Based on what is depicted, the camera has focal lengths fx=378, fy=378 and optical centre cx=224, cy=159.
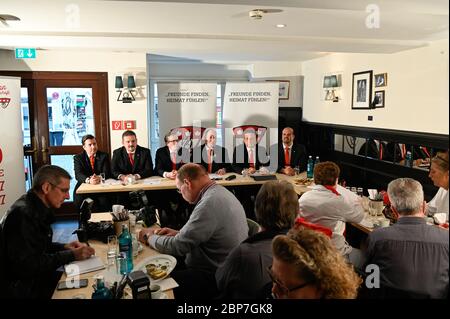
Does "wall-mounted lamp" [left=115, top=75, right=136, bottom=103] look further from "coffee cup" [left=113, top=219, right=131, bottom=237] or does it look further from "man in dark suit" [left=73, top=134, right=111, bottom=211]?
"coffee cup" [left=113, top=219, right=131, bottom=237]

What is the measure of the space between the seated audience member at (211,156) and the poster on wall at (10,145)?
82.1 inches

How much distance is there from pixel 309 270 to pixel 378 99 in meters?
4.20

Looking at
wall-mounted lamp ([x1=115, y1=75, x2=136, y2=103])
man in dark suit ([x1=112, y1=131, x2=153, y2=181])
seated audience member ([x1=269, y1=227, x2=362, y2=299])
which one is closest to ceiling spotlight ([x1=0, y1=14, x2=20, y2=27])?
man in dark suit ([x1=112, y1=131, x2=153, y2=181])

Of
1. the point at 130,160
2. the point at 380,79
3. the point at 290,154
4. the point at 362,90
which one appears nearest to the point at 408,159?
the point at 380,79

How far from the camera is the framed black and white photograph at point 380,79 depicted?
4582mm

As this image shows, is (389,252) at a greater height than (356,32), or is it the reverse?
(356,32)

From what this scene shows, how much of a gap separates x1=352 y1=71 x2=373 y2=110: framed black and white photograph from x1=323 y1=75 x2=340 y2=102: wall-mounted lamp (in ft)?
1.25

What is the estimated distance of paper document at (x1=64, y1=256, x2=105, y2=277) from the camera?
6.03 feet

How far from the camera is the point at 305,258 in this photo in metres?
1.05

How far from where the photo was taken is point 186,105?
18.6 ft

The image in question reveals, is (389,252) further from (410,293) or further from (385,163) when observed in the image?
(385,163)

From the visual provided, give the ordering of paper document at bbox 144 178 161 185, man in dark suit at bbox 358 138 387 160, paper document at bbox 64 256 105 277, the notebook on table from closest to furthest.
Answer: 1. paper document at bbox 64 256 105 277
2. paper document at bbox 144 178 161 185
3. the notebook on table
4. man in dark suit at bbox 358 138 387 160

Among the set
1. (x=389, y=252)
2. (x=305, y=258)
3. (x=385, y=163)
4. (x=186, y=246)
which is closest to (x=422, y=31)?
(x=385, y=163)

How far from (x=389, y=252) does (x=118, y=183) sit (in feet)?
9.68
